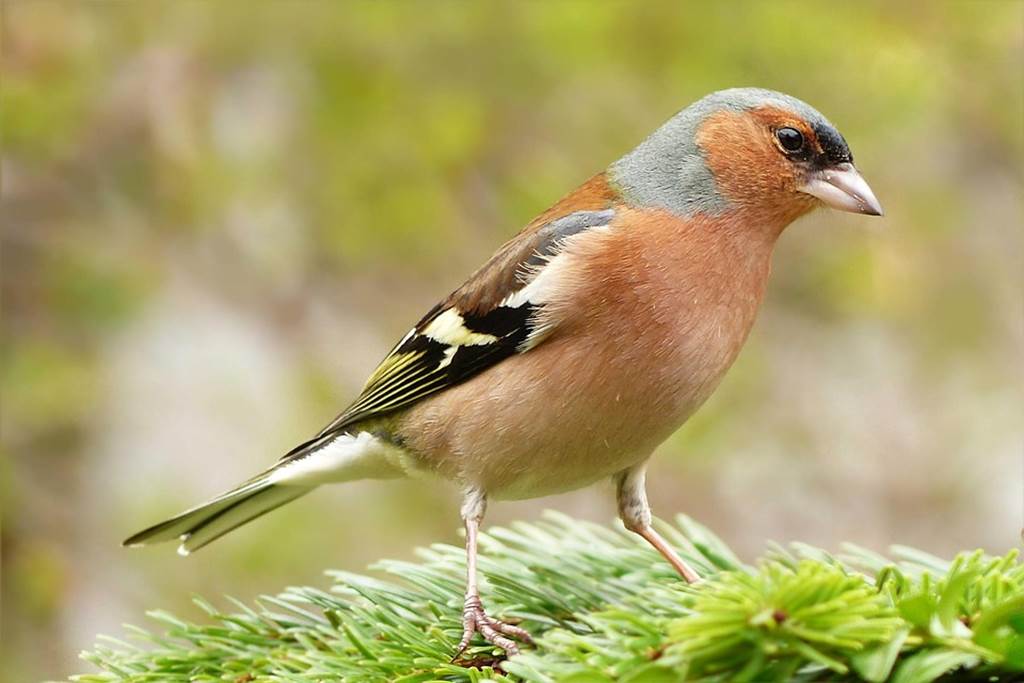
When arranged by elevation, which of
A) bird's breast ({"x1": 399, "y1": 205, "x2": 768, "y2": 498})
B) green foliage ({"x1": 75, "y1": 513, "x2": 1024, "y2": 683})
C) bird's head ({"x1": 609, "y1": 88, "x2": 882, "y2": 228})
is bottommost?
green foliage ({"x1": 75, "y1": 513, "x2": 1024, "y2": 683})

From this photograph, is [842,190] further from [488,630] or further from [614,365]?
[488,630]

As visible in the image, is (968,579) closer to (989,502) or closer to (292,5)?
(292,5)

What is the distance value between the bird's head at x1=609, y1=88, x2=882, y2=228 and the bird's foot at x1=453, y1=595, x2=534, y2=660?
102cm

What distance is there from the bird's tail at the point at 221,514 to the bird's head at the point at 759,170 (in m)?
1.06

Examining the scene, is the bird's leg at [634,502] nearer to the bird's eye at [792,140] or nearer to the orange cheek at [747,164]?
the orange cheek at [747,164]

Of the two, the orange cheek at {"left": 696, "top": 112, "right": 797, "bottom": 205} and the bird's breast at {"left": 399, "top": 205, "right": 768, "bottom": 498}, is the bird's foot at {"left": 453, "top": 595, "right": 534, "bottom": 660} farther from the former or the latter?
the orange cheek at {"left": 696, "top": 112, "right": 797, "bottom": 205}

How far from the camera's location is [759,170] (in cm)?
256

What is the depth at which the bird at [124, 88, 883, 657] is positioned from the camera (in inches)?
91.0

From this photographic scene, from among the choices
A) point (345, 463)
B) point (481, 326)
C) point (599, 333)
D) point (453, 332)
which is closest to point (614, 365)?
point (599, 333)

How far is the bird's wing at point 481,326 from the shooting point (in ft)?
8.12

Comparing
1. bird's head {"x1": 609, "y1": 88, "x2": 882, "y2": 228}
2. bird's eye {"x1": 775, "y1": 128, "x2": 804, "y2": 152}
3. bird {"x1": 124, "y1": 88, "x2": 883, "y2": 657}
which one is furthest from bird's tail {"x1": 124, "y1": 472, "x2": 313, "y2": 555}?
bird's eye {"x1": 775, "y1": 128, "x2": 804, "y2": 152}

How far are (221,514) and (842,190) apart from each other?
154 centimetres

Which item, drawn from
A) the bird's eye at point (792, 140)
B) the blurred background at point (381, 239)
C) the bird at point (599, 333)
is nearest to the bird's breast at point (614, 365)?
the bird at point (599, 333)

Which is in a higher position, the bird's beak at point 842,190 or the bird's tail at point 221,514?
the bird's beak at point 842,190
